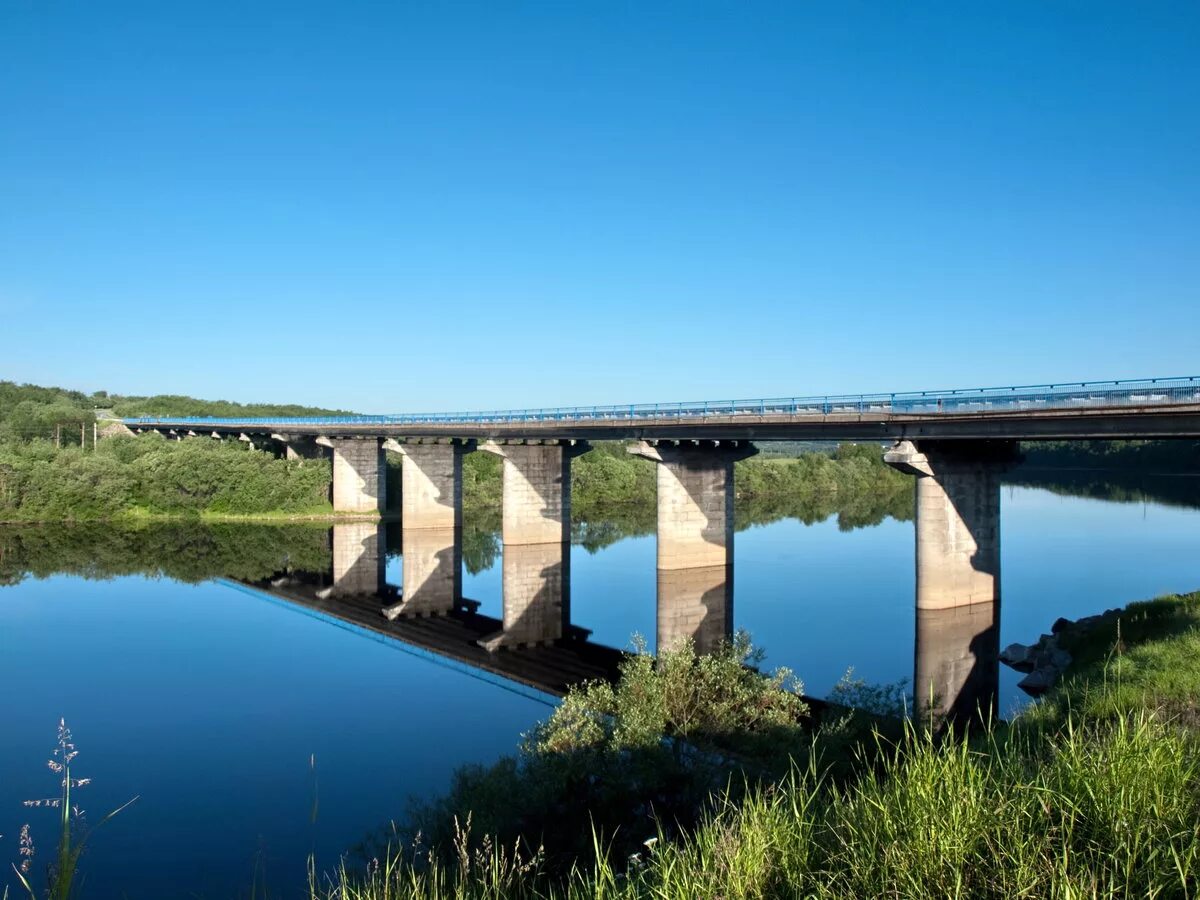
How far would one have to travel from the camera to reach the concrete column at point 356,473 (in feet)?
246

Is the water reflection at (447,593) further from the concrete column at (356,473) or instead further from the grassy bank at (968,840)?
the grassy bank at (968,840)

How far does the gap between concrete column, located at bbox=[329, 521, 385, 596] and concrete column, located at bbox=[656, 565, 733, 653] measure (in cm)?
1546

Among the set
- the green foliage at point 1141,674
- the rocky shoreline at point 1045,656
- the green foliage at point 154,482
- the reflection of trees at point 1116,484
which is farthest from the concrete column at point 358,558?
the reflection of trees at point 1116,484

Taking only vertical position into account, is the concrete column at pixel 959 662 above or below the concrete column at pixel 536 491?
below

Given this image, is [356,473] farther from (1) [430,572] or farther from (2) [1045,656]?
(2) [1045,656]

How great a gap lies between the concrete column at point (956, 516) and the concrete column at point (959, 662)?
0.60 metres

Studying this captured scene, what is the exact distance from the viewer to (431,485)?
6762cm

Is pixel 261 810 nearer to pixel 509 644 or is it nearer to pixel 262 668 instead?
pixel 262 668

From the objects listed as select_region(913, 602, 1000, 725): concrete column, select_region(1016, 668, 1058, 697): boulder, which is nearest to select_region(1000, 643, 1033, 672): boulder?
select_region(913, 602, 1000, 725): concrete column

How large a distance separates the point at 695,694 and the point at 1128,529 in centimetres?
6140

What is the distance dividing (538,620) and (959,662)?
17471 mm

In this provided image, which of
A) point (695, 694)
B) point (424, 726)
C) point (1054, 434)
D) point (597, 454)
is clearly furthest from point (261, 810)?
point (597, 454)

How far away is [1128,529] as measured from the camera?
6531 cm

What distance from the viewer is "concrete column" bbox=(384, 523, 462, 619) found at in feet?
137
